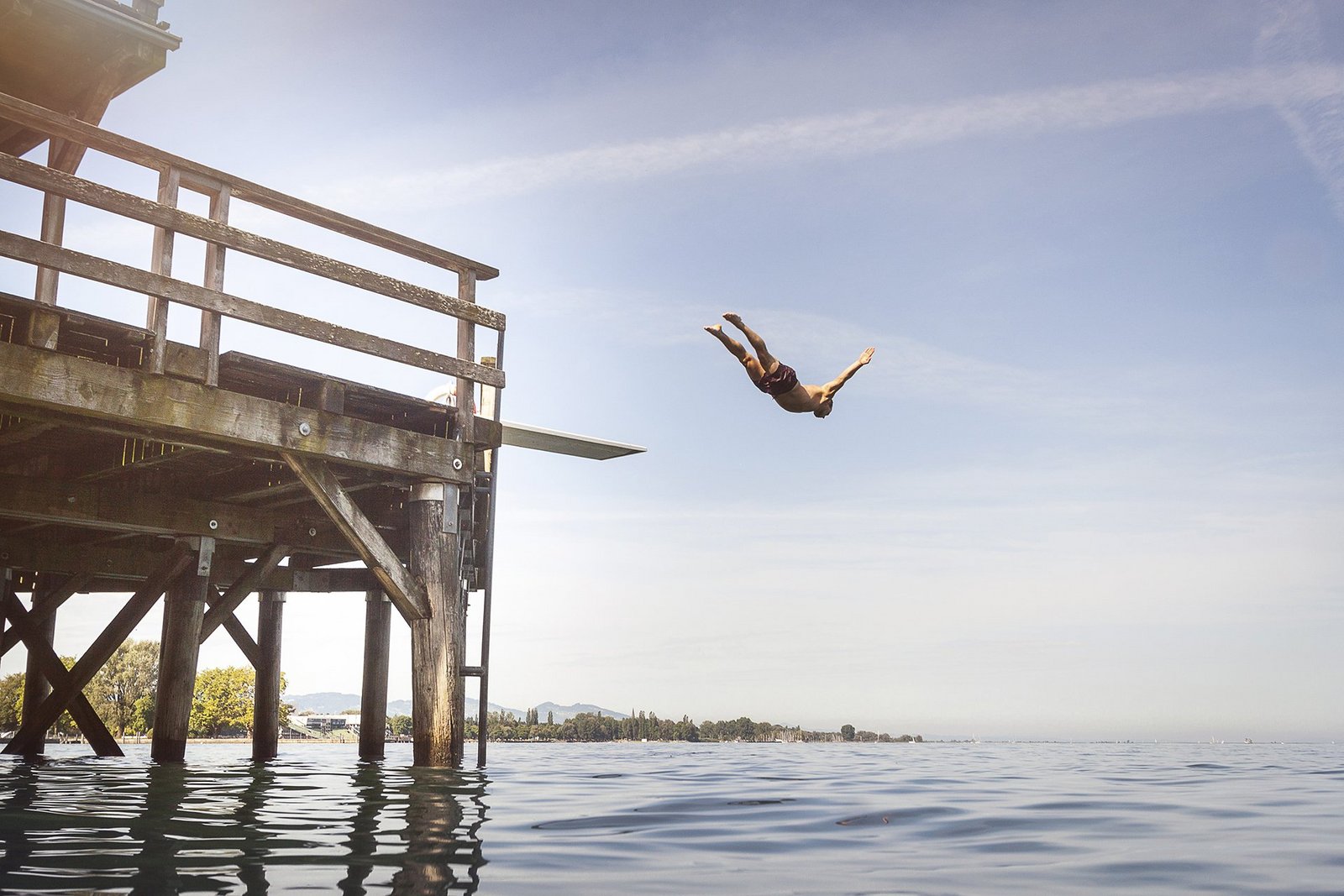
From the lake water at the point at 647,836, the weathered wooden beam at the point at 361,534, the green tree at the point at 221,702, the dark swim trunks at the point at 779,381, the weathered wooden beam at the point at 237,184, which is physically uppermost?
the weathered wooden beam at the point at 237,184

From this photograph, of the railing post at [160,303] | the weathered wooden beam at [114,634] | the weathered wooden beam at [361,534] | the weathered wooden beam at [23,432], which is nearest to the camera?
the railing post at [160,303]

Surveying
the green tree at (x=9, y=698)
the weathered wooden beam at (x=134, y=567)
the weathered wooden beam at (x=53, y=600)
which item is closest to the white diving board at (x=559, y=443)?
the weathered wooden beam at (x=134, y=567)

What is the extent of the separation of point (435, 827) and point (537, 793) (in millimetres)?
3689

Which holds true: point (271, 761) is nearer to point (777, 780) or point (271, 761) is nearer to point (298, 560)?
point (298, 560)

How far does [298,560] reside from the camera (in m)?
17.0

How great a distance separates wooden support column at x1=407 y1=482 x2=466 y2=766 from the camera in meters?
10.9

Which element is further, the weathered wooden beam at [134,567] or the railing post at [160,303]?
the weathered wooden beam at [134,567]

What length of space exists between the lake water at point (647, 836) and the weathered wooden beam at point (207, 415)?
3.21 m

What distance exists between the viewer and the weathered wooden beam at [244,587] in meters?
14.0

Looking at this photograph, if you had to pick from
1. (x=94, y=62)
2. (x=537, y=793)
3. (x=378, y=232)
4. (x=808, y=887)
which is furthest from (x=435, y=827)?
(x=94, y=62)

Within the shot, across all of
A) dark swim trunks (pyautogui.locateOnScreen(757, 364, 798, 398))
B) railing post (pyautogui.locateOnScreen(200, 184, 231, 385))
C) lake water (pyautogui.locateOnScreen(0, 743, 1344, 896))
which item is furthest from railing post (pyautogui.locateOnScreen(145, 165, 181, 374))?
dark swim trunks (pyautogui.locateOnScreen(757, 364, 798, 398))

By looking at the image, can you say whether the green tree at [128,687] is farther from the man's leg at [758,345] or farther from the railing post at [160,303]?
the man's leg at [758,345]

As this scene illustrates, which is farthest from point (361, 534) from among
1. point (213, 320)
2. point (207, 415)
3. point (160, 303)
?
point (160, 303)

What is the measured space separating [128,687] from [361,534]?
57461 millimetres
